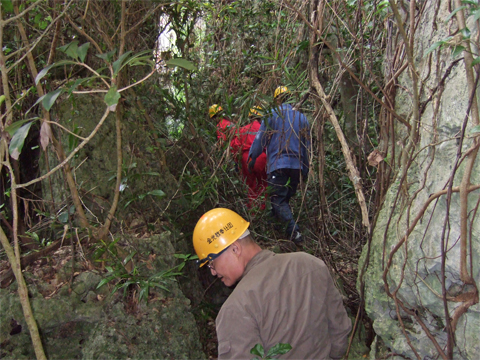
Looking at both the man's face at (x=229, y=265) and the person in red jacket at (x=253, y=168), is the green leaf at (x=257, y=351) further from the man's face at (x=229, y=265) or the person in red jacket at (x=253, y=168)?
the person in red jacket at (x=253, y=168)

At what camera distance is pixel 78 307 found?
2535mm

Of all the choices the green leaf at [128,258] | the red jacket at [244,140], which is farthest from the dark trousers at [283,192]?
the green leaf at [128,258]

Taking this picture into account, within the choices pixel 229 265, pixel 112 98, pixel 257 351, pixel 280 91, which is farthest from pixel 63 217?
pixel 280 91

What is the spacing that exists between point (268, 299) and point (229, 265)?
346mm

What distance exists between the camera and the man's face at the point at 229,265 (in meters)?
2.16

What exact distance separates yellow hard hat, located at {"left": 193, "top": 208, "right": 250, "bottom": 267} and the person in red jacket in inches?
62.1

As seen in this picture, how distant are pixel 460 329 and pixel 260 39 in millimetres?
3982

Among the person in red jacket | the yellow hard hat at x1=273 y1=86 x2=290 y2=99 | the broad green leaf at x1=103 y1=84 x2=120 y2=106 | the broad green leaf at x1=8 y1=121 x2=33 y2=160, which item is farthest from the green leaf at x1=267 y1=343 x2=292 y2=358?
the person in red jacket

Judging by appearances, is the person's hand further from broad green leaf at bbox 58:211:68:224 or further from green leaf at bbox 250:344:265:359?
green leaf at bbox 250:344:265:359

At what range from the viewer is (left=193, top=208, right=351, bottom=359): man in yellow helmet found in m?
1.87

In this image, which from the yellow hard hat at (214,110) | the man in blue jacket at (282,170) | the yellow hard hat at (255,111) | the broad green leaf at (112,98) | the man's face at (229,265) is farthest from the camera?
the man in blue jacket at (282,170)

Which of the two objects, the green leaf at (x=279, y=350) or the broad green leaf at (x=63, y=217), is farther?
the broad green leaf at (x=63, y=217)

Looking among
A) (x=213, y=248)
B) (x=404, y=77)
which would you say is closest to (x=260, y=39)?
(x=404, y=77)

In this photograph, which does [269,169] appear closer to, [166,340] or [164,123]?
[164,123]
